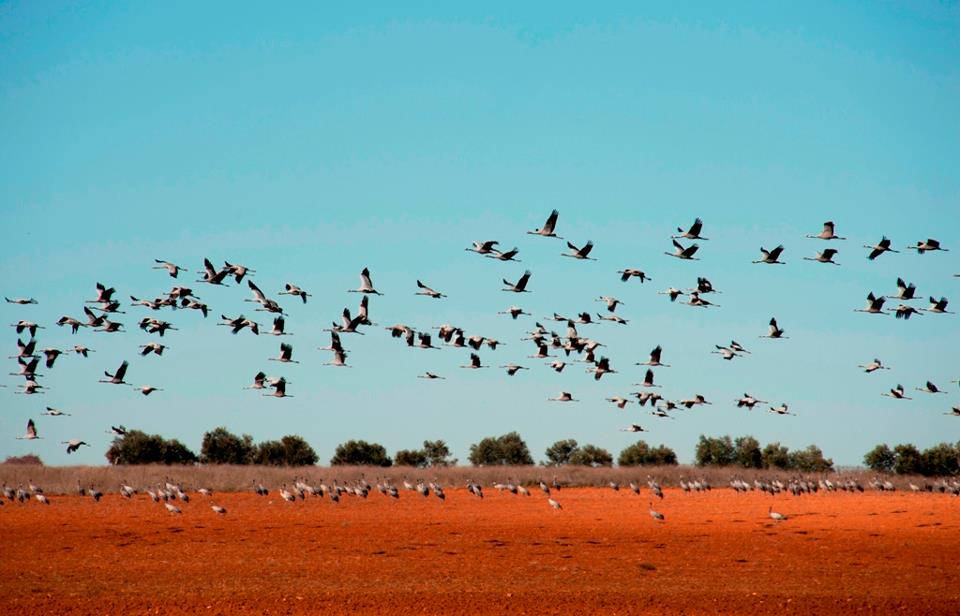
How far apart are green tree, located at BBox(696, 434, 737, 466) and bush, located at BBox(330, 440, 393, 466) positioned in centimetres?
3160

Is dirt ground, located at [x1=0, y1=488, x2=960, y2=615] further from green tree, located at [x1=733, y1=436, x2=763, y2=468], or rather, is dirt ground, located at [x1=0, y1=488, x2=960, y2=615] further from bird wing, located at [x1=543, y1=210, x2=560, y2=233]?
green tree, located at [x1=733, y1=436, x2=763, y2=468]

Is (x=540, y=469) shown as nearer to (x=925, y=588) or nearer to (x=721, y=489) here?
(x=721, y=489)

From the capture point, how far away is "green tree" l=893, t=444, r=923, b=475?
111188 millimetres

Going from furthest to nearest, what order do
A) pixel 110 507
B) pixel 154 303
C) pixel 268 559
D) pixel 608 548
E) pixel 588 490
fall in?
pixel 588 490 < pixel 110 507 < pixel 154 303 < pixel 608 548 < pixel 268 559

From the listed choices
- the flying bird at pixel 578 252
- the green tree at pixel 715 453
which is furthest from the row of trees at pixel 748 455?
the flying bird at pixel 578 252

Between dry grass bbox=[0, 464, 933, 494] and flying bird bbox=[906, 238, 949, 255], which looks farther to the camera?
dry grass bbox=[0, 464, 933, 494]

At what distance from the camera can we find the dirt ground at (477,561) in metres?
29.6

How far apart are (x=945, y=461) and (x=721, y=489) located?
3810cm

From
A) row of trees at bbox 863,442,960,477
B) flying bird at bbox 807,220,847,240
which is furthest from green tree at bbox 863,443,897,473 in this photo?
flying bird at bbox 807,220,847,240

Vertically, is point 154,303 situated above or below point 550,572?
above

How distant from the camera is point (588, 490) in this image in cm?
8038

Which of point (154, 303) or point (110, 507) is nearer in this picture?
point (154, 303)

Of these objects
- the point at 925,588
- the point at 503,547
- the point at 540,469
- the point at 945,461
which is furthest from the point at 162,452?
the point at 925,588

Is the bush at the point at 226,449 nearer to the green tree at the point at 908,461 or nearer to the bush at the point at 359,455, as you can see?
the bush at the point at 359,455
